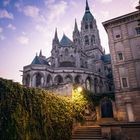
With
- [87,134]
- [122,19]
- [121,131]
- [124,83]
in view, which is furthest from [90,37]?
[121,131]

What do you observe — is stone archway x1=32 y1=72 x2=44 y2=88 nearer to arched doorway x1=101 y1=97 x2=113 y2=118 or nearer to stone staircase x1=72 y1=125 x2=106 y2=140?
arched doorway x1=101 y1=97 x2=113 y2=118

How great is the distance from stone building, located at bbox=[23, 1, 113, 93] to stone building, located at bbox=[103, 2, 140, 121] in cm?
691

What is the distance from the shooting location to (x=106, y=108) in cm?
2505

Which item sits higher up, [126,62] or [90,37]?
[90,37]

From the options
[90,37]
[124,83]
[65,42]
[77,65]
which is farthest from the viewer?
[90,37]

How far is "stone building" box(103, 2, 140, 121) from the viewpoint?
69.1ft

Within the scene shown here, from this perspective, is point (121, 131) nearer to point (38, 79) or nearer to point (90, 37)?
point (38, 79)

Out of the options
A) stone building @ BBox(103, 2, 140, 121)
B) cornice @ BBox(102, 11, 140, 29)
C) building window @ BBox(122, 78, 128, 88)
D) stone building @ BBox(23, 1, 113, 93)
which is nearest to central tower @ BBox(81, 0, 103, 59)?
stone building @ BBox(23, 1, 113, 93)

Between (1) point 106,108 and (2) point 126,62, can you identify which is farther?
(1) point 106,108

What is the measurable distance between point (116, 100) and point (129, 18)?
12454 mm

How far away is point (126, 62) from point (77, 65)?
30.2 m

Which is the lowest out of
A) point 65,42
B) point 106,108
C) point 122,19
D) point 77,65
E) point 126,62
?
point 106,108

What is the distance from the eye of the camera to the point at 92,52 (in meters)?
63.5

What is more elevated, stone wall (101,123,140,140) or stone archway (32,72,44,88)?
stone archway (32,72,44,88)
